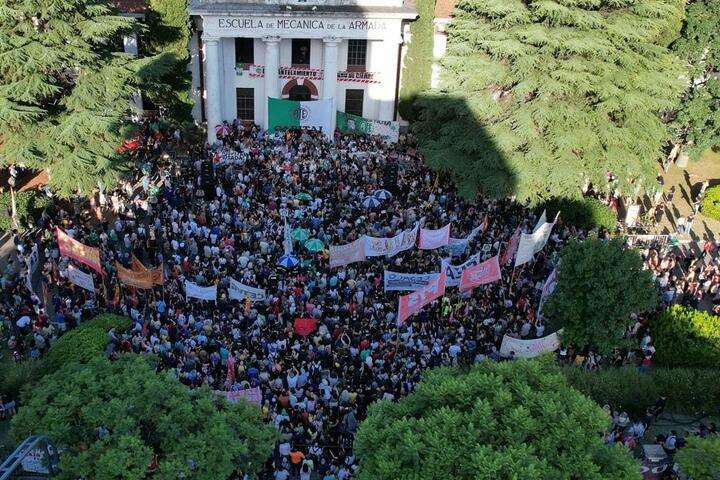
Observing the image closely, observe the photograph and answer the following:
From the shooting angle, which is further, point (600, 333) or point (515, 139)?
point (515, 139)

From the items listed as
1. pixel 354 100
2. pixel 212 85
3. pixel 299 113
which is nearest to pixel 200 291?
pixel 299 113

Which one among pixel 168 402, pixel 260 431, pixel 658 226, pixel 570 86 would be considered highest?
pixel 570 86

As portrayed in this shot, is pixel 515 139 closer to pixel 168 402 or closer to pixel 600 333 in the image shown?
pixel 600 333

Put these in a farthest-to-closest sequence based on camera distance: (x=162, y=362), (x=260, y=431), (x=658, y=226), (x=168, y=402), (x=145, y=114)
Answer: (x=145, y=114), (x=658, y=226), (x=162, y=362), (x=260, y=431), (x=168, y=402)

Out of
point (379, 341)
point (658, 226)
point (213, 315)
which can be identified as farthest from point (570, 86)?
point (213, 315)

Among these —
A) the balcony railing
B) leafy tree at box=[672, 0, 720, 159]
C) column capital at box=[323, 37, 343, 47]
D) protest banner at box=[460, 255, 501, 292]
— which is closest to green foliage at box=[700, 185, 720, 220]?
leafy tree at box=[672, 0, 720, 159]

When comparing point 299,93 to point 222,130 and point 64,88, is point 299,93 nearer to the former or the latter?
point 222,130
